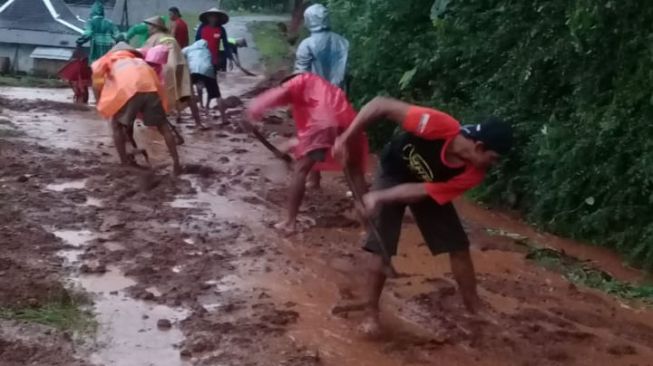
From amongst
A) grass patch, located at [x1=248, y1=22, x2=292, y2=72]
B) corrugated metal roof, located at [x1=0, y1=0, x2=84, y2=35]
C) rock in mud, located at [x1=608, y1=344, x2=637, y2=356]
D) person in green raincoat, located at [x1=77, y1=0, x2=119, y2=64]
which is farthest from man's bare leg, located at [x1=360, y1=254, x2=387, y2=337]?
corrugated metal roof, located at [x1=0, y1=0, x2=84, y2=35]

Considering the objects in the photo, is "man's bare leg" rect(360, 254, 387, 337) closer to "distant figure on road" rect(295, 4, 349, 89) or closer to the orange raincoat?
the orange raincoat

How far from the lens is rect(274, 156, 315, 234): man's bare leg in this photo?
789 centimetres

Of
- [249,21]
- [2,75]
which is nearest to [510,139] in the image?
[2,75]

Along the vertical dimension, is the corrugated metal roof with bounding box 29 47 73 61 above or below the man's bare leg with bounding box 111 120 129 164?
below

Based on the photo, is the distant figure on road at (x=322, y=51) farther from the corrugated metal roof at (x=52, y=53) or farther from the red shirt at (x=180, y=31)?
the corrugated metal roof at (x=52, y=53)

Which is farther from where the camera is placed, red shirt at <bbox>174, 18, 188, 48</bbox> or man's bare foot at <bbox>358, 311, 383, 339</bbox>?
red shirt at <bbox>174, 18, 188, 48</bbox>

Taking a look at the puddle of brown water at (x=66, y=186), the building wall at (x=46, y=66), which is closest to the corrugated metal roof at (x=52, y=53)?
the building wall at (x=46, y=66)

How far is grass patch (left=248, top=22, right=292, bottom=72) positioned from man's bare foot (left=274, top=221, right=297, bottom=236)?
14897 millimetres

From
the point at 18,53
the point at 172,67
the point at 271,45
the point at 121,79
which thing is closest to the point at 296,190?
the point at 121,79

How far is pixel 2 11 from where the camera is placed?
98.7ft

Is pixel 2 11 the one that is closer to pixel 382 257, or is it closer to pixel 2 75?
pixel 2 75

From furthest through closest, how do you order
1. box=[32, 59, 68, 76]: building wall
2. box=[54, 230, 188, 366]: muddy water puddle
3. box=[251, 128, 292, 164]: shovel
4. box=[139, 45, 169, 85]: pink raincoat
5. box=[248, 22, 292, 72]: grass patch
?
box=[32, 59, 68, 76]: building wall → box=[248, 22, 292, 72]: grass patch → box=[139, 45, 169, 85]: pink raincoat → box=[251, 128, 292, 164]: shovel → box=[54, 230, 188, 366]: muddy water puddle

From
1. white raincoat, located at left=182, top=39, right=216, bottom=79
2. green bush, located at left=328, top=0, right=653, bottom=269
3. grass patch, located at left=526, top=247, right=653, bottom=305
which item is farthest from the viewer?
white raincoat, located at left=182, top=39, right=216, bottom=79

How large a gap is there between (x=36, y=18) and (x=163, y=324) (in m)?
25.6
